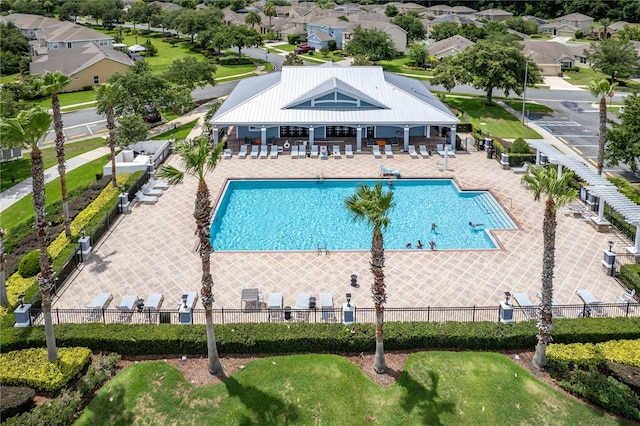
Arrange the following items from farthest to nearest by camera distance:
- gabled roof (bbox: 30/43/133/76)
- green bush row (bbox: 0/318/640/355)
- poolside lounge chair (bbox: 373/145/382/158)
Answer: gabled roof (bbox: 30/43/133/76), poolside lounge chair (bbox: 373/145/382/158), green bush row (bbox: 0/318/640/355)

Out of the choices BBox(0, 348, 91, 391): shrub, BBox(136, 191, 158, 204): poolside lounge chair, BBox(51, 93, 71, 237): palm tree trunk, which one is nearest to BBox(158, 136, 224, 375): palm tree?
BBox(0, 348, 91, 391): shrub

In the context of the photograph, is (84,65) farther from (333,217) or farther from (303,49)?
(333,217)

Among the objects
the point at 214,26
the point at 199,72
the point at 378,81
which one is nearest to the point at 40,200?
the point at 378,81

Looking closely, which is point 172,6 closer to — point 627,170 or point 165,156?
point 165,156

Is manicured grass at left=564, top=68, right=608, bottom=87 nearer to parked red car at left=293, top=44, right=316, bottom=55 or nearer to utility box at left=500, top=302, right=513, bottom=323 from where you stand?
parked red car at left=293, top=44, right=316, bottom=55

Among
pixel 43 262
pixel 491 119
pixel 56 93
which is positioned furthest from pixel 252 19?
pixel 43 262

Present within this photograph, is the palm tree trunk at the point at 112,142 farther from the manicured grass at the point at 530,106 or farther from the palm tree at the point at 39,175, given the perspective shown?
the manicured grass at the point at 530,106

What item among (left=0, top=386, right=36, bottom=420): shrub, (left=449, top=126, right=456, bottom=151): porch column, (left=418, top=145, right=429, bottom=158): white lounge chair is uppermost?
(left=449, top=126, right=456, bottom=151): porch column

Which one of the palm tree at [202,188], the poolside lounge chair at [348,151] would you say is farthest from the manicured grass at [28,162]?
the palm tree at [202,188]
